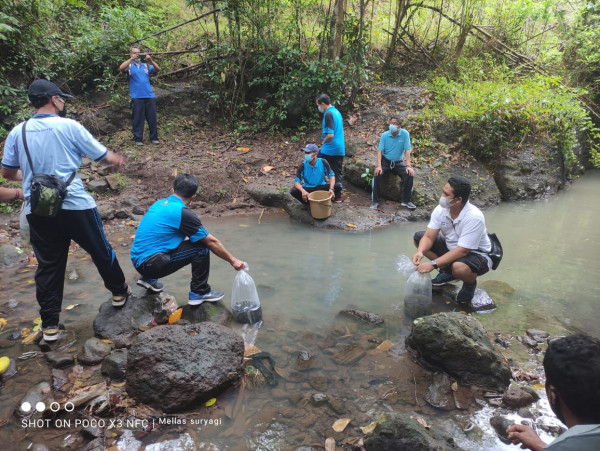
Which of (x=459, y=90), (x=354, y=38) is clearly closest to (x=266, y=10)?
(x=354, y=38)

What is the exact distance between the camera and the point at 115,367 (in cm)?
332

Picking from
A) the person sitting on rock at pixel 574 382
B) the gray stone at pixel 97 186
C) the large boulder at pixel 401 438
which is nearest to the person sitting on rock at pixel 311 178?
the gray stone at pixel 97 186

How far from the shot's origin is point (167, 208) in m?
A: 3.85

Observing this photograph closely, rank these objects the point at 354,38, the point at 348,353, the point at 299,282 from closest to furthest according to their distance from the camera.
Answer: the point at 348,353
the point at 299,282
the point at 354,38

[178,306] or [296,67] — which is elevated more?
[296,67]

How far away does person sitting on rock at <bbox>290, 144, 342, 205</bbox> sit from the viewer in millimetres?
7184

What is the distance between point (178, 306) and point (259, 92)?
8.46 meters

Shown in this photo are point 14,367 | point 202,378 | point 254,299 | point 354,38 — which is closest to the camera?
point 202,378

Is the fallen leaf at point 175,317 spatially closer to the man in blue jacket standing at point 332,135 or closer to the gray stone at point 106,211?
the gray stone at point 106,211

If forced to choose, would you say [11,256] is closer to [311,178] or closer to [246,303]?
[246,303]

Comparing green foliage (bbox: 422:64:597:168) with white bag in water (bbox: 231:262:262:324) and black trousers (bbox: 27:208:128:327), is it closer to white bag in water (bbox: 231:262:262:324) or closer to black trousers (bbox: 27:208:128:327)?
white bag in water (bbox: 231:262:262:324)

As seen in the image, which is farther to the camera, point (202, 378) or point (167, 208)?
point (167, 208)

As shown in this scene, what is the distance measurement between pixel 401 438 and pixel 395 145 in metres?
6.26

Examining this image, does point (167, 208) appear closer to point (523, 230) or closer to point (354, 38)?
point (523, 230)
